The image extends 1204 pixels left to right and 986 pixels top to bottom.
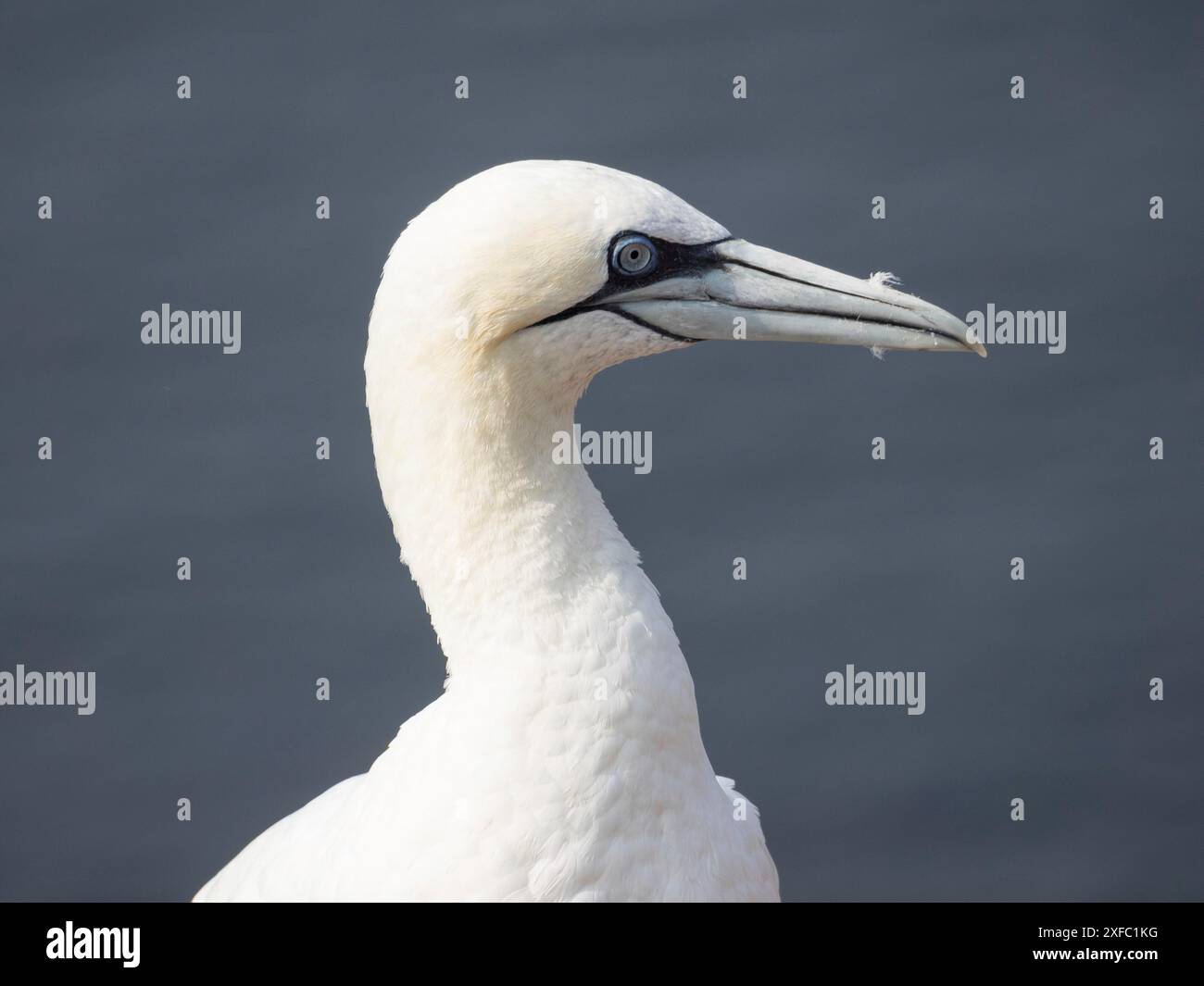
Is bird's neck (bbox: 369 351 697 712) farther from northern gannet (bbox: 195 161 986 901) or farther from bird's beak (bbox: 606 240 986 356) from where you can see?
bird's beak (bbox: 606 240 986 356)

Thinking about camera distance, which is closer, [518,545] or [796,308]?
[518,545]

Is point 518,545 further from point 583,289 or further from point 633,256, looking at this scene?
point 633,256

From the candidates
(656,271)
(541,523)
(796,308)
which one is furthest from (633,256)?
(541,523)

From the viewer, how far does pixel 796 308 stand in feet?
13.6

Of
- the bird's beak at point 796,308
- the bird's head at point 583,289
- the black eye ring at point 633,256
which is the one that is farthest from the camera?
the bird's beak at point 796,308

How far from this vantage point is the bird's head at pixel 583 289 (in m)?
3.82

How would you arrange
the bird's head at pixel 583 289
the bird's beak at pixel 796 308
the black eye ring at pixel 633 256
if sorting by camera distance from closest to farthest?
1. the bird's head at pixel 583 289
2. the black eye ring at pixel 633 256
3. the bird's beak at pixel 796 308

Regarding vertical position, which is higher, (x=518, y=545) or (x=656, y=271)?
(x=656, y=271)

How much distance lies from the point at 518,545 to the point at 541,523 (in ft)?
0.24

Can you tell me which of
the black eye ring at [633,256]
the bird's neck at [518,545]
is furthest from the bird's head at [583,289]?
the bird's neck at [518,545]

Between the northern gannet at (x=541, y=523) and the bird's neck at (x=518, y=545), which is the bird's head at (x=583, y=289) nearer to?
the northern gannet at (x=541, y=523)

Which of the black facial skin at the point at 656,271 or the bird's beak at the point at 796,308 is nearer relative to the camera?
the black facial skin at the point at 656,271

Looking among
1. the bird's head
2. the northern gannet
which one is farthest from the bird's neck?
the bird's head
